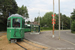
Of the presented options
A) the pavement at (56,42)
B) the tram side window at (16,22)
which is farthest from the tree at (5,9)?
the tram side window at (16,22)

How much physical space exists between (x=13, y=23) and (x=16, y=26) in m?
0.51

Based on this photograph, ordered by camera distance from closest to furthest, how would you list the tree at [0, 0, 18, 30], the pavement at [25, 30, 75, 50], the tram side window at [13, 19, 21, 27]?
1. the pavement at [25, 30, 75, 50]
2. the tram side window at [13, 19, 21, 27]
3. the tree at [0, 0, 18, 30]

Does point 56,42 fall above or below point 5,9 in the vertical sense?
below

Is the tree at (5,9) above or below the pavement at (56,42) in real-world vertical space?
above

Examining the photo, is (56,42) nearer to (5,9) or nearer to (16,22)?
(16,22)

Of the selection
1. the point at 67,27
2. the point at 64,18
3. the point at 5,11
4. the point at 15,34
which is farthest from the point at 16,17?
the point at 67,27

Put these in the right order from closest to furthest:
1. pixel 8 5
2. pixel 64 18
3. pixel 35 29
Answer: pixel 35 29 → pixel 8 5 → pixel 64 18

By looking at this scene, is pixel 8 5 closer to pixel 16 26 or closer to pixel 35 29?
pixel 35 29

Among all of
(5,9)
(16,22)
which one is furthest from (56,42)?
(5,9)

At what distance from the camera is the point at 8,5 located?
36781mm

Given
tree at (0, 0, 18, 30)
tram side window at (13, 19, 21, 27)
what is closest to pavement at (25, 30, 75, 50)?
tram side window at (13, 19, 21, 27)

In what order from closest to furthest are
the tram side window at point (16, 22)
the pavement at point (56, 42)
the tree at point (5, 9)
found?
the pavement at point (56, 42) < the tram side window at point (16, 22) < the tree at point (5, 9)

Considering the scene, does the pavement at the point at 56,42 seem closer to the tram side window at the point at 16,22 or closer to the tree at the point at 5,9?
the tram side window at the point at 16,22

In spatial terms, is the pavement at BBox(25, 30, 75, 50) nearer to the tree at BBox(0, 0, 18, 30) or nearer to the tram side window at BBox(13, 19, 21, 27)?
the tram side window at BBox(13, 19, 21, 27)
